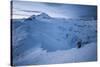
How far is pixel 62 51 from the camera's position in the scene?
217cm

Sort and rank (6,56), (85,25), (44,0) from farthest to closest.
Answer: (85,25)
(44,0)
(6,56)

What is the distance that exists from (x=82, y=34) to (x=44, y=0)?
0.63m

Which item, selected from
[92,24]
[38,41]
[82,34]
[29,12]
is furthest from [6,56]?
[92,24]

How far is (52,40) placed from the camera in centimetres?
214

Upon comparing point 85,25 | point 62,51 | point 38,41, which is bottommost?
point 62,51

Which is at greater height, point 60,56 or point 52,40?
point 52,40

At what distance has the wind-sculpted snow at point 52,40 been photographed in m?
2.03

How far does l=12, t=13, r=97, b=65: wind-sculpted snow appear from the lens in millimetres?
2025

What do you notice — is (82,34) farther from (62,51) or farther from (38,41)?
(38,41)

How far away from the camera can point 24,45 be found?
2.04 metres

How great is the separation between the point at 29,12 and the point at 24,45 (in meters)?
0.38

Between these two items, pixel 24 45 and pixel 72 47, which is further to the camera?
pixel 72 47

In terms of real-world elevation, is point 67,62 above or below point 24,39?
below

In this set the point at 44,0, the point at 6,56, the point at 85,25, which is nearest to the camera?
the point at 6,56
